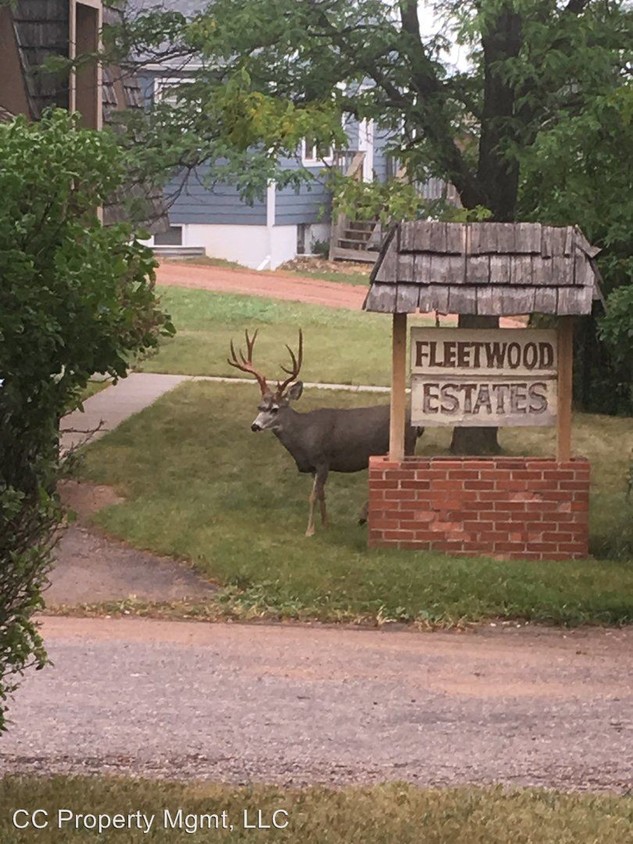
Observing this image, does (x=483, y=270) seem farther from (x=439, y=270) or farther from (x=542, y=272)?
(x=542, y=272)

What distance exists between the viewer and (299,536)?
502 inches

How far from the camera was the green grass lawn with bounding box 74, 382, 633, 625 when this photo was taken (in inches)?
441

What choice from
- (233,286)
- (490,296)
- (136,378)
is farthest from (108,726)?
(233,286)

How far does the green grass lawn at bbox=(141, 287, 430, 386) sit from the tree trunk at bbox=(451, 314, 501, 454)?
4.69 meters

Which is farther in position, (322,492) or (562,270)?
(322,492)

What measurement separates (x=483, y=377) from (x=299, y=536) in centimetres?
213

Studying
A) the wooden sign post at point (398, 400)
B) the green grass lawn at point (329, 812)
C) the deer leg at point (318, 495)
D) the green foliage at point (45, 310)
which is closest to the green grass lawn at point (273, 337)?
the deer leg at point (318, 495)

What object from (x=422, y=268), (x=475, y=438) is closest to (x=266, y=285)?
(x=475, y=438)

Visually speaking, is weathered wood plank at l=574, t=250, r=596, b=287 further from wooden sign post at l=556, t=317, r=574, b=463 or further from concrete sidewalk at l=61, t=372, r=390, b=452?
concrete sidewalk at l=61, t=372, r=390, b=452

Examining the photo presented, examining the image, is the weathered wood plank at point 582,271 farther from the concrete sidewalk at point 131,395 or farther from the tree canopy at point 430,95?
the concrete sidewalk at point 131,395

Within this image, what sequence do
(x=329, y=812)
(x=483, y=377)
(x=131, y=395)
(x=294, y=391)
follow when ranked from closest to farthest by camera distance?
(x=329, y=812) → (x=483, y=377) → (x=294, y=391) → (x=131, y=395)

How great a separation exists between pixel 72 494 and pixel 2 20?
484cm

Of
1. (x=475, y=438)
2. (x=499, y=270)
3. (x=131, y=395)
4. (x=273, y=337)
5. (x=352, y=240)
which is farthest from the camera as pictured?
(x=352, y=240)

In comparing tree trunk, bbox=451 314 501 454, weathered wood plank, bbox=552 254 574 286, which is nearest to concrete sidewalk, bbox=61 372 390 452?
tree trunk, bbox=451 314 501 454
